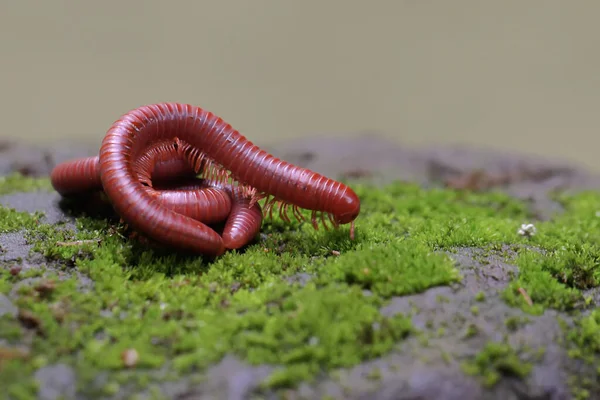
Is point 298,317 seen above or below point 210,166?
below

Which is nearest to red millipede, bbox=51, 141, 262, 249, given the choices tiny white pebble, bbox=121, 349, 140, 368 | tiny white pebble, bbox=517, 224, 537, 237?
tiny white pebble, bbox=121, 349, 140, 368

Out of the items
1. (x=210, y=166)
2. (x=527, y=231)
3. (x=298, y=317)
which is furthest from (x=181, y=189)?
(x=527, y=231)

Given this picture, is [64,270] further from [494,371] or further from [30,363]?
[494,371]

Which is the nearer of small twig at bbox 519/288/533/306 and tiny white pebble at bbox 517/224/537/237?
small twig at bbox 519/288/533/306

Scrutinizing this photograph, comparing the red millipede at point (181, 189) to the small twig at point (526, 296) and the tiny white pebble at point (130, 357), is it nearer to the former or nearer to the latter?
the tiny white pebble at point (130, 357)

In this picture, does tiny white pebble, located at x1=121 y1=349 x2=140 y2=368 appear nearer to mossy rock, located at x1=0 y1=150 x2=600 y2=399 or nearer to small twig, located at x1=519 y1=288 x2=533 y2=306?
mossy rock, located at x1=0 y1=150 x2=600 y2=399

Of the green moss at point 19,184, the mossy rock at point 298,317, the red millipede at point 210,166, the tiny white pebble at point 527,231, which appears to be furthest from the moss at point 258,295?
→ the green moss at point 19,184

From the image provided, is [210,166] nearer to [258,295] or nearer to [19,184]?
[258,295]
